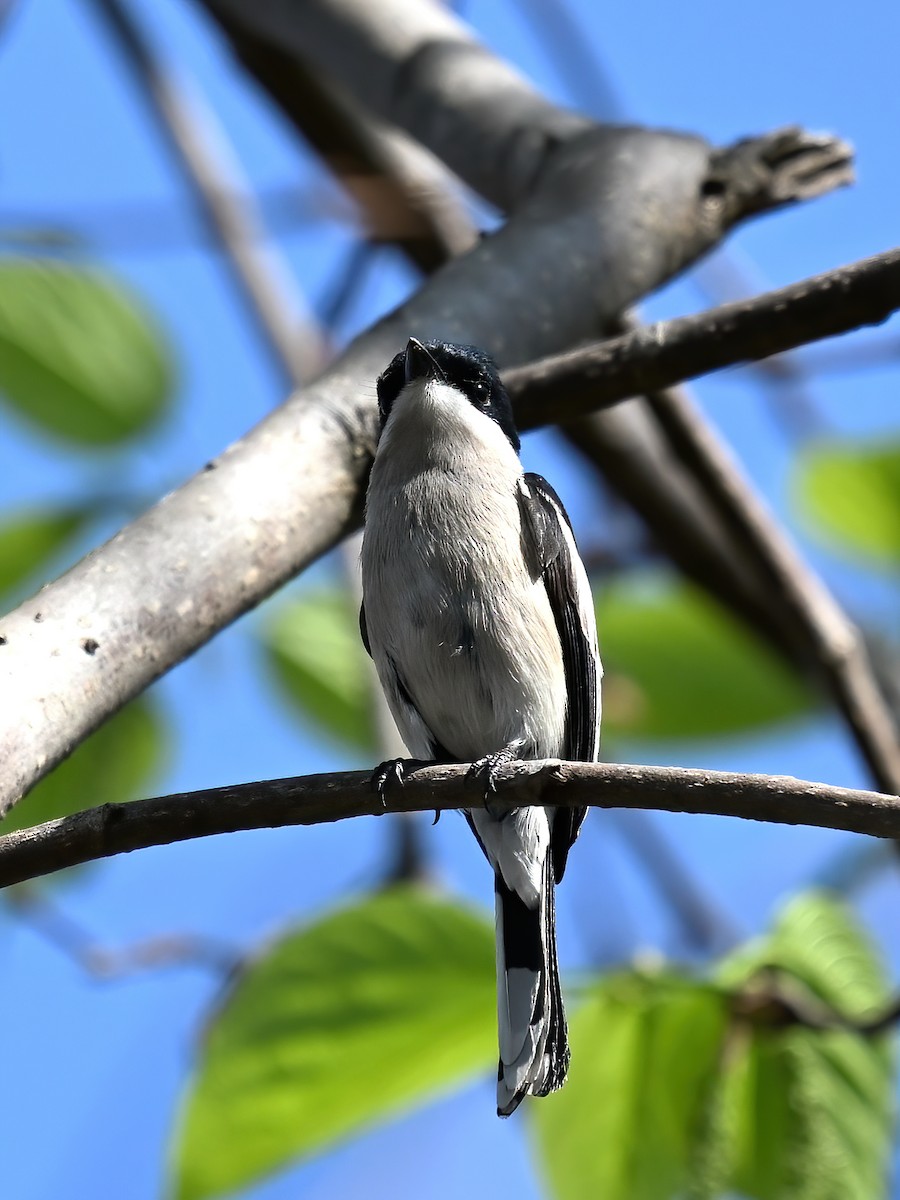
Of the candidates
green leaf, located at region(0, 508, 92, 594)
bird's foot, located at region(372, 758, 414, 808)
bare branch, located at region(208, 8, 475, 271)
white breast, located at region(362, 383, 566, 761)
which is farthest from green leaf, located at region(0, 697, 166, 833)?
bird's foot, located at region(372, 758, 414, 808)

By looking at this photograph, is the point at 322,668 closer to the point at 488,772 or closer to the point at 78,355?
the point at 78,355

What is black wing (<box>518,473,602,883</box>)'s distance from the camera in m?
3.16

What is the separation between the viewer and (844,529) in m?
4.78

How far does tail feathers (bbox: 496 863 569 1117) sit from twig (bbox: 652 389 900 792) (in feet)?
4.74

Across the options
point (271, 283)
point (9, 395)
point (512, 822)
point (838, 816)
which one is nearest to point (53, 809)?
point (9, 395)

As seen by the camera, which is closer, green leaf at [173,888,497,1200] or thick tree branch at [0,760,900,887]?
thick tree branch at [0,760,900,887]

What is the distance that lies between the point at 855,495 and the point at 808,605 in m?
0.52

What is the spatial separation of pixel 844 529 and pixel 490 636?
2166 millimetres

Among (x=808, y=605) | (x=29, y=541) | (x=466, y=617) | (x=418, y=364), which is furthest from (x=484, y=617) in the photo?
(x=29, y=541)

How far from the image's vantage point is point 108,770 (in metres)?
4.59

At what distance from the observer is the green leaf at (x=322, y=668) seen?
16.5 ft

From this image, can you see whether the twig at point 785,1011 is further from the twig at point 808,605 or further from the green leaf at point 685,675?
the green leaf at point 685,675

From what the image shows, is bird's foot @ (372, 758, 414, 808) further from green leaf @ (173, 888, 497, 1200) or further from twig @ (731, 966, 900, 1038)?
twig @ (731, 966, 900, 1038)

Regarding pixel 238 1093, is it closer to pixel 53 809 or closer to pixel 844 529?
pixel 53 809
